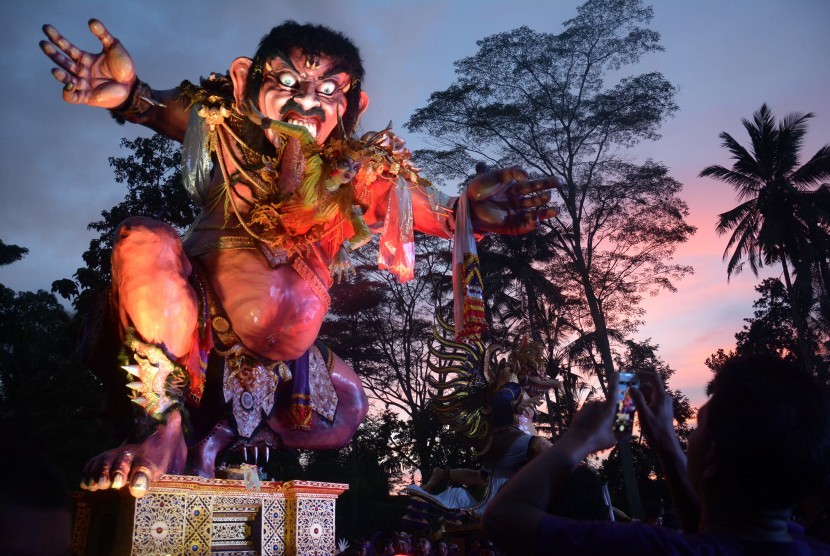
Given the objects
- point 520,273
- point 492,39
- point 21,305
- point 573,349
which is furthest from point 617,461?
point 21,305

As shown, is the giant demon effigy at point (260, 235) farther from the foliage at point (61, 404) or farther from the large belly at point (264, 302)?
the foliage at point (61, 404)

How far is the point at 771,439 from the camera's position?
3.81 feet

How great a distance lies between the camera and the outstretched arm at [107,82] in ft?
11.1

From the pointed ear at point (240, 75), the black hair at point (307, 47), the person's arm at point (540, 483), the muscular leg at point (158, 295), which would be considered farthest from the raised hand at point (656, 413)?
the pointed ear at point (240, 75)

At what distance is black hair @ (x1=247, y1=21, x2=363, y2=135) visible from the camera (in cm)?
386

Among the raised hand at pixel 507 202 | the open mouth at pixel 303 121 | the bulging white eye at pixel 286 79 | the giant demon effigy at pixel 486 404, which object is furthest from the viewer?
the giant demon effigy at pixel 486 404

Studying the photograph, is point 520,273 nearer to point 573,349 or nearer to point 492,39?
point 573,349

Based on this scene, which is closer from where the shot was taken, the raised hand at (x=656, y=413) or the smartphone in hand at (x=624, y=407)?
the smartphone in hand at (x=624, y=407)

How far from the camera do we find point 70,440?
36.4 ft

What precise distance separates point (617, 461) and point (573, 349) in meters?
3.69

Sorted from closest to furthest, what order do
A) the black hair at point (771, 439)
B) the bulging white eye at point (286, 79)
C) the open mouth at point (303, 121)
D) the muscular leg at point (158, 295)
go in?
the black hair at point (771, 439) → the muscular leg at point (158, 295) → the open mouth at point (303, 121) → the bulging white eye at point (286, 79)

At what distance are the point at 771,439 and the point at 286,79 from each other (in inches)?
130

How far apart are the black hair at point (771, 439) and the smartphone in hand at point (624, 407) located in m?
0.16

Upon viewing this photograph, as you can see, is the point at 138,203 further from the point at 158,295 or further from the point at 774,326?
the point at 774,326
